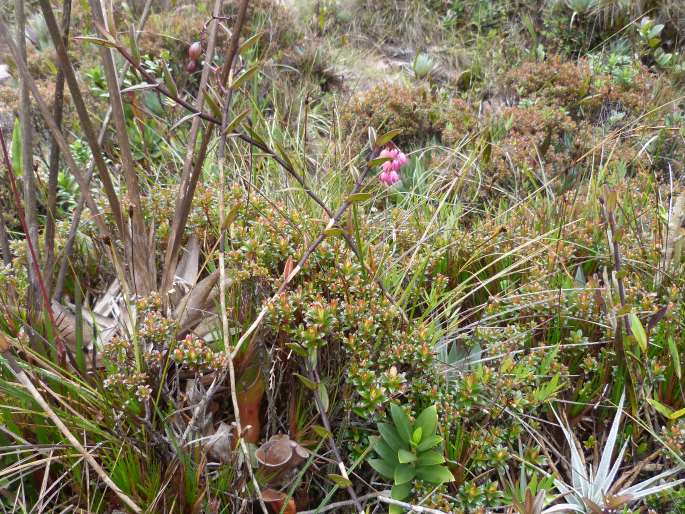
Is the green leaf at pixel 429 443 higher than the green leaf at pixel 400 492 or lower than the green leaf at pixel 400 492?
higher

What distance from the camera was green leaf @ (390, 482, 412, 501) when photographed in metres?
1.43

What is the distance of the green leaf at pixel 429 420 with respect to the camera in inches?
56.6

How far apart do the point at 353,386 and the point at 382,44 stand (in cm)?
529

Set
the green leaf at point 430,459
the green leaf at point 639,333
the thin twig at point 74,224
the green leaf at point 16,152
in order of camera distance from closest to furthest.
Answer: the green leaf at point 430,459, the green leaf at point 639,333, the thin twig at point 74,224, the green leaf at point 16,152

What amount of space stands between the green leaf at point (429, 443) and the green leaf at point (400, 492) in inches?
3.8

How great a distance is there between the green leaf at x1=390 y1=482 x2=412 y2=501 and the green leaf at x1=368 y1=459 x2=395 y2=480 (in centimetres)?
3

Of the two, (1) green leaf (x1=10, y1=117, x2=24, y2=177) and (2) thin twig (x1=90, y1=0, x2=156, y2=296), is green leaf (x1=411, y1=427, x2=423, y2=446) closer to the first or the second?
(2) thin twig (x1=90, y1=0, x2=156, y2=296)

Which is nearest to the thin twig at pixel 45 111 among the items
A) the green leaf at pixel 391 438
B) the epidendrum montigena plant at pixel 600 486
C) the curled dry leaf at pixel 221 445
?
the curled dry leaf at pixel 221 445

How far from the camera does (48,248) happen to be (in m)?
1.67

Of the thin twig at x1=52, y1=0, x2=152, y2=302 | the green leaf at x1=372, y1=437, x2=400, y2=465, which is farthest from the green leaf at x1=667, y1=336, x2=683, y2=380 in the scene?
the thin twig at x1=52, y1=0, x2=152, y2=302

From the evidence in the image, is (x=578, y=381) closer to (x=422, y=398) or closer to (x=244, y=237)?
(x=422, y=398)

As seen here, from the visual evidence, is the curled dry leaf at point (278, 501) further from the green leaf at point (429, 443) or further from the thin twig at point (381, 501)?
the green leaf at point (429, 443)

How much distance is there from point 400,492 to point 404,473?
0.05m

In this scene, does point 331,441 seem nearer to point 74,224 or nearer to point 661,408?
point 661,408
